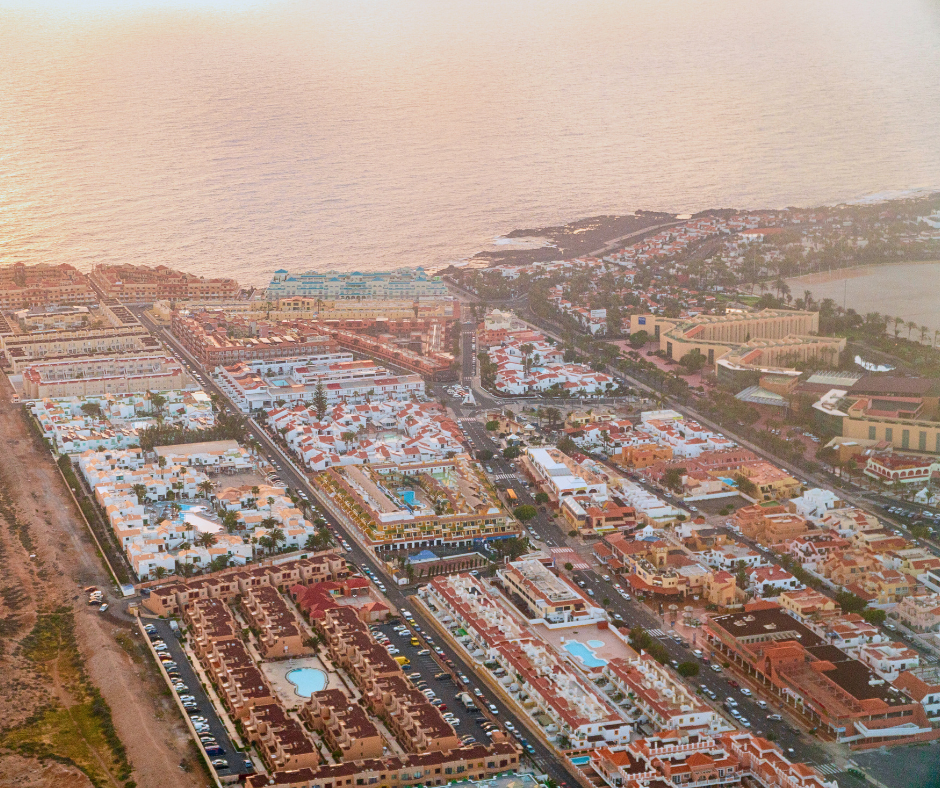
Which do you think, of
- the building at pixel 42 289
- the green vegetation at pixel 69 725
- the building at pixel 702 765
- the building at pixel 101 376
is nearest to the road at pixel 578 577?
the building at pixel 702 765

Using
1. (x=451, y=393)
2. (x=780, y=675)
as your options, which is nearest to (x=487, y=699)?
(x=780, y=675)

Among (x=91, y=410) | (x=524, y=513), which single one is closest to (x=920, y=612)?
(x=524, y=513)

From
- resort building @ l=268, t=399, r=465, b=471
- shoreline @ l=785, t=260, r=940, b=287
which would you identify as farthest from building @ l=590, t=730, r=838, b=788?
shoreline @ l=785, t=260, r=940, b=287

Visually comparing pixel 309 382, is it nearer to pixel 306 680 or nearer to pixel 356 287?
pixel 356 287

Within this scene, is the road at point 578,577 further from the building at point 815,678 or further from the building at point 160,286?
the building at point 160,286

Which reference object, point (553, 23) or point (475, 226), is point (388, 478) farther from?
point (553, 23)

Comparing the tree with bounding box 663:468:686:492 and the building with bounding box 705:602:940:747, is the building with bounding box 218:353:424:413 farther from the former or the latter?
the building with bounding box 705:602:940:747
